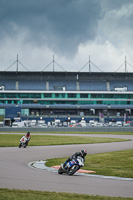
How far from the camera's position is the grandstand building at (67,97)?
110m

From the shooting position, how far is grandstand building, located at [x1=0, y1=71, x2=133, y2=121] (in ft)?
361

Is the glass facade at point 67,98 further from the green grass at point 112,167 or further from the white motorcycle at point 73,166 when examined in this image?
the white motorcycle at point 73,166

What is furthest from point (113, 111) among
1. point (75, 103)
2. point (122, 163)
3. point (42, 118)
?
point (122, 163)

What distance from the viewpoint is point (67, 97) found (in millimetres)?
110875

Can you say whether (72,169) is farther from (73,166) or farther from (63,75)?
(63,75)

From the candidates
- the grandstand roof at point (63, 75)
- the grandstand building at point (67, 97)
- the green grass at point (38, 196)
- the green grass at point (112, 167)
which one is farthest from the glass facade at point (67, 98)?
the green grass at point (38, 196)

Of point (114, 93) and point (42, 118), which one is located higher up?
point (114, 93)

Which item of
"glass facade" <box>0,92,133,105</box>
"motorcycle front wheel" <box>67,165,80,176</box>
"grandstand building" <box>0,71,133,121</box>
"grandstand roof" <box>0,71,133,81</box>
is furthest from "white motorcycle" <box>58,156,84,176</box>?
"grandstand roof" <box>0,71,133,81</box>

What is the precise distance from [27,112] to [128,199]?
9996 centimetres

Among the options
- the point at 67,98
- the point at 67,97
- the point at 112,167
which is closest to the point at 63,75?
the point at 67,97

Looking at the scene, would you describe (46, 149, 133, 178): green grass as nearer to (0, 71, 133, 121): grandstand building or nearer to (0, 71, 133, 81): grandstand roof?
(0, 71, 133, 121): grandstand building

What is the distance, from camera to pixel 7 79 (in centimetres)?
11669

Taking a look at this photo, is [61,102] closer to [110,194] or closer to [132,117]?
[132,117]

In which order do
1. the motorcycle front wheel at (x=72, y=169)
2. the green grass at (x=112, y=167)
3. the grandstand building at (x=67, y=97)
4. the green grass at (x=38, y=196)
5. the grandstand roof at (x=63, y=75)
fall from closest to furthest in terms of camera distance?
the green grass at (x=38, y=196) → the motorcycle front wheel at (x=72, y=169) → the green grass at (x=112, y=167) → the grandstand building at (x=67, y=97) → the grandstand roof at (x=63, y=75)
